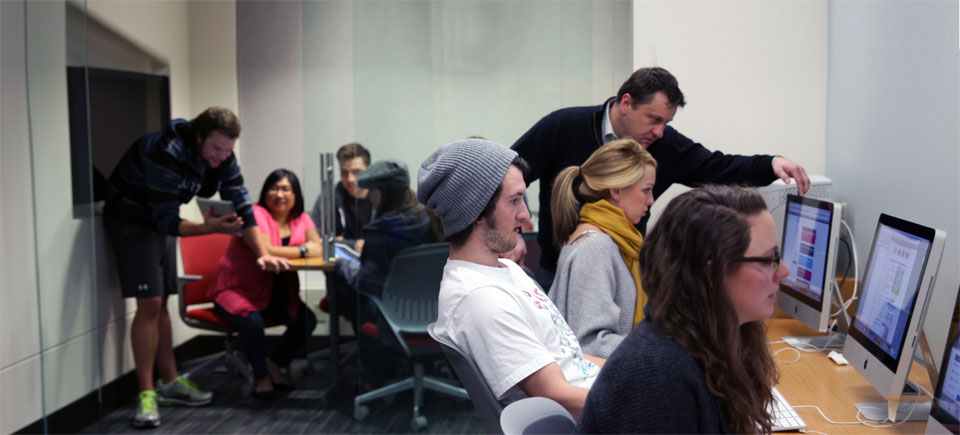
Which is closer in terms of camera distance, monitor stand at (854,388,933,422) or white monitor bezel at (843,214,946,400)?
white monitor bezel at (843,214,946,400)

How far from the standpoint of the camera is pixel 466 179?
4.89 feet

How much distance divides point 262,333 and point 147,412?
0.73 m

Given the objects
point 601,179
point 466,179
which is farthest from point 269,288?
point 466,179

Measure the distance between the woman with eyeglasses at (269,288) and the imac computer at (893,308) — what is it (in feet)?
9.02

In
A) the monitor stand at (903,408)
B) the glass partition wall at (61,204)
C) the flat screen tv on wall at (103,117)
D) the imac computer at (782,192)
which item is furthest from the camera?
the flat screen tv on wall at (103,117)

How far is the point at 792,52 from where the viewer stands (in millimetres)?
3127

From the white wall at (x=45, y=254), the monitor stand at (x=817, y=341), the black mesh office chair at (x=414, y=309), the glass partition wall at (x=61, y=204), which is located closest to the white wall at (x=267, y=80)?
the white wall at (x=45, y=254)

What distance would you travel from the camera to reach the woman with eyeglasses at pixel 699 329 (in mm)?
912

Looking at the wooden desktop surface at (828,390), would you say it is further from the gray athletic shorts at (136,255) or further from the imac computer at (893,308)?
the gray athletic shorts at (136,255)

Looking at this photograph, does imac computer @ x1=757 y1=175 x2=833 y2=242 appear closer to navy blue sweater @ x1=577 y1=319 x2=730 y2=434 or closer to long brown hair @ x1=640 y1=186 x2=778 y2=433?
long brown hair @ x1=640 y1=186 x2=778 y2=433

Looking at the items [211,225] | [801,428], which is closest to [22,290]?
[211,225]

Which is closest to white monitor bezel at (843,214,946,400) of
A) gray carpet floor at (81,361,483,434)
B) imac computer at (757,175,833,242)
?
imac computer at (757,175,833,242)

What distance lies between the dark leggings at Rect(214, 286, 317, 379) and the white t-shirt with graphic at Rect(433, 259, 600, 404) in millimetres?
2582

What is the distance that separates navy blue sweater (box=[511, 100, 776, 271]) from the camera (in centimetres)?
257
